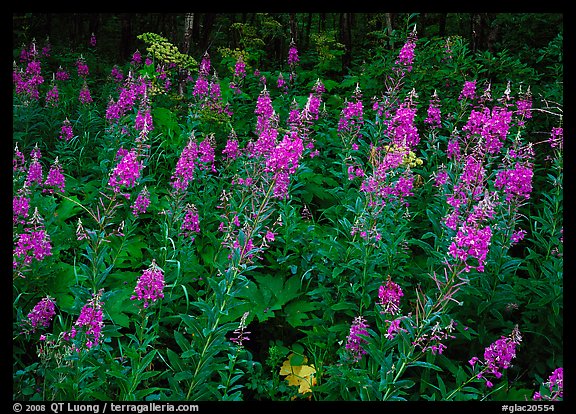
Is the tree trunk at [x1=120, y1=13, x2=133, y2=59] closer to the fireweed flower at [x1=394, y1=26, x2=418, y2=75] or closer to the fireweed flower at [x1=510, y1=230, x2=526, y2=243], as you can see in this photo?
the fireweed flower at [x1=394, y1=26, x2=418, y2=75]

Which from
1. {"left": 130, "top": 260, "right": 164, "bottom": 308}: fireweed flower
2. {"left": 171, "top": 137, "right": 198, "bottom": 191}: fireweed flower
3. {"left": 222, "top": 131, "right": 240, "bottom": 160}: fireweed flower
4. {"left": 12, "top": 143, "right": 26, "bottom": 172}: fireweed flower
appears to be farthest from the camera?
{"left": 222, "top": 131, "right": 240, "bottom": 160}: fireweed flower

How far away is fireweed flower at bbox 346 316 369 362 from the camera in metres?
3.47

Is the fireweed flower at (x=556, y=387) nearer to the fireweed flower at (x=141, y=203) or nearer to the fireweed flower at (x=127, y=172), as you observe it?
the fireweed flower at (x=141, y=203)

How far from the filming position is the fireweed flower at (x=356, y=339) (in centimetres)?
347

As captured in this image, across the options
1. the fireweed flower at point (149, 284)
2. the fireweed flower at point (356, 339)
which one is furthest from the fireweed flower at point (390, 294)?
the fireweed flower at point (149, 284)

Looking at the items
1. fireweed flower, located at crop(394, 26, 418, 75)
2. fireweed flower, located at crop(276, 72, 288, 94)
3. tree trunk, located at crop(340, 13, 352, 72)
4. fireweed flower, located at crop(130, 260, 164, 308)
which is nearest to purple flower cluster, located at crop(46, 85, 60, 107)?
fireweed flower, located at crop(276, 72, 288, 94)

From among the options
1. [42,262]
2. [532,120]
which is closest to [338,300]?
[42,262]

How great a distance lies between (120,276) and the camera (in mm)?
4125

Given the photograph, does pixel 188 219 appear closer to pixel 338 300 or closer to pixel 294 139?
pixel 294 139

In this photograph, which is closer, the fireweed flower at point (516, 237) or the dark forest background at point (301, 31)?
the fireweed flower at point (516, 237)

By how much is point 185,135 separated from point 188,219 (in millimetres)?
2124

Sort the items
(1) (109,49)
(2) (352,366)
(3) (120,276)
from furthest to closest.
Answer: (1) (109,49) → (3) (120,276) → (2) (352,366)

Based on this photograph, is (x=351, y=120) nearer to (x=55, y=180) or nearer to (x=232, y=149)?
(x=232, y=149)

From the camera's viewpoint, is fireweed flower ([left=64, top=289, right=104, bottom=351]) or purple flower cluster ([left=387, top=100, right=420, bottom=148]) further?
purple flower cluster ([left=387, top=100, right=420, bottom=148])
